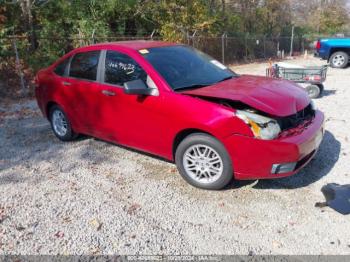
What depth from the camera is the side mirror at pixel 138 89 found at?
13.8ft

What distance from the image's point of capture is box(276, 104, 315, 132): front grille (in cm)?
387

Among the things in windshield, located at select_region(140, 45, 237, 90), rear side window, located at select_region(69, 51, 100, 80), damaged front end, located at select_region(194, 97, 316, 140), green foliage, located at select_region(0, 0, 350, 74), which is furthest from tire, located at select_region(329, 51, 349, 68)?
rear side window, located at select_region(69, 51, 100, 80)

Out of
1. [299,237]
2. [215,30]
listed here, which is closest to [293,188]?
[299,237]

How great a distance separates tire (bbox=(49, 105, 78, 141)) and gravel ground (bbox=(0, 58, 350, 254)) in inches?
17.5

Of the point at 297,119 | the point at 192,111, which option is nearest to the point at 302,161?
the point at 297,119

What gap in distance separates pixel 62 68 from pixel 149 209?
3095 millimetres

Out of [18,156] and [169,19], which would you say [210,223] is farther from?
[169,19]

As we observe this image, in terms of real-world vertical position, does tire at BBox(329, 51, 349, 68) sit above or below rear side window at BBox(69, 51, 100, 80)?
below

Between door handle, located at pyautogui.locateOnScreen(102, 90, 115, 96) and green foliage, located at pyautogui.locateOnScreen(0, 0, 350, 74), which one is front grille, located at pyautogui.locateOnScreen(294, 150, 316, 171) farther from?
green foliage, located at pyautogui.locateOnScreen(0, 0, 350, 74)

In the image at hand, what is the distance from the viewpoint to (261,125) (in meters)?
3.68

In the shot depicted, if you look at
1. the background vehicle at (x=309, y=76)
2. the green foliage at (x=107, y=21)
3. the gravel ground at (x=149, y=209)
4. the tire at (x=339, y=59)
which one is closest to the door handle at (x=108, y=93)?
the gravel ground at (x=149, y=209)

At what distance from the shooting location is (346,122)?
649cm

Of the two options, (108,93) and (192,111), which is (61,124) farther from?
(192,111)

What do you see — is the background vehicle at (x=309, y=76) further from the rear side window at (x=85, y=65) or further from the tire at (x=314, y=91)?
the rear side window at (x=85, y=65)
